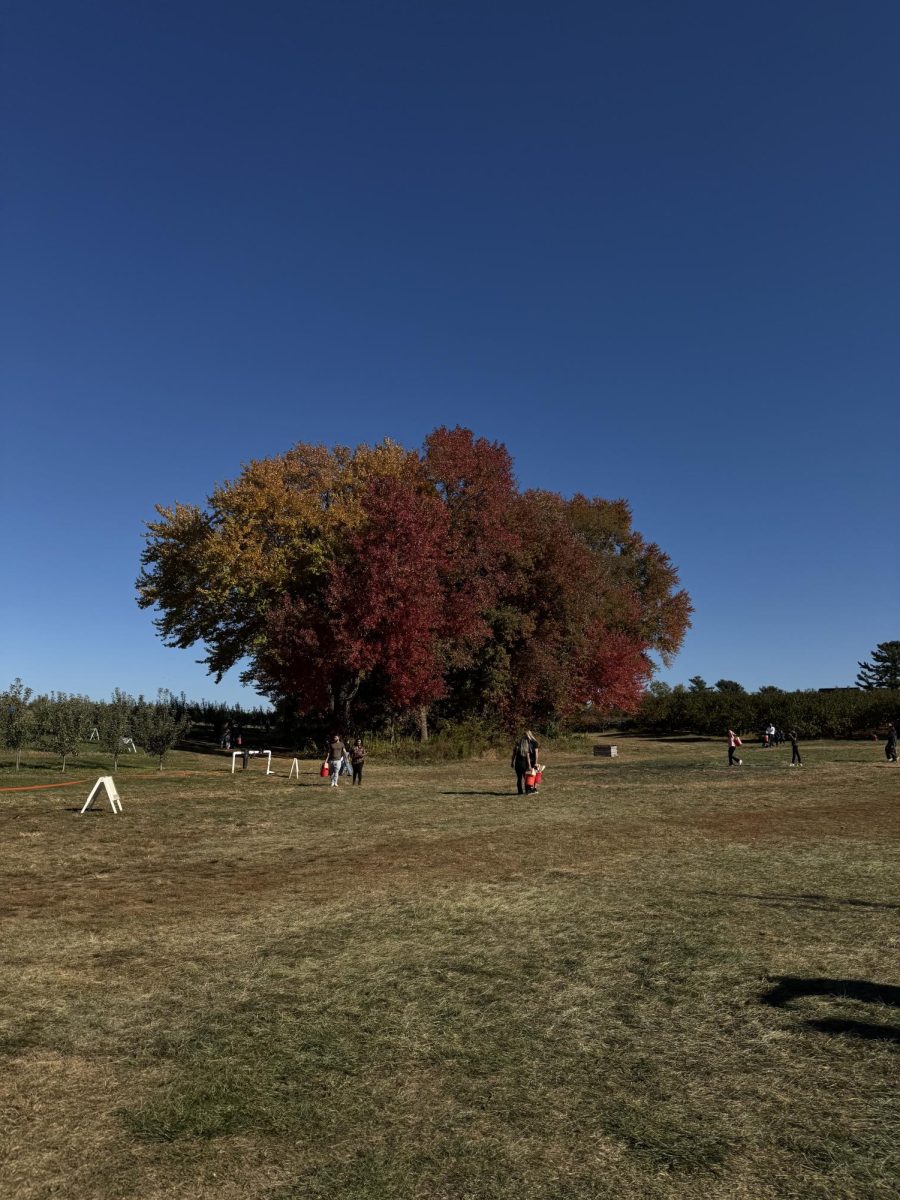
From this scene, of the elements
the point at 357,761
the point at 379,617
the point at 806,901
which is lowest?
the point at 806,901

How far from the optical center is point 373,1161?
164 inches

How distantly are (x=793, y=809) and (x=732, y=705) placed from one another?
37681mm

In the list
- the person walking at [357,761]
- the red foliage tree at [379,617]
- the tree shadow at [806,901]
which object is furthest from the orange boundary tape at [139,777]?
the tree shadow at [806,901]

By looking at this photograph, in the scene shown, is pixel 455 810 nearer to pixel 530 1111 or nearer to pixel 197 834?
pixel 197 834

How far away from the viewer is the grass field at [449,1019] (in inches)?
163

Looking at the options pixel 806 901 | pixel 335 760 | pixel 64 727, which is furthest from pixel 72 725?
pixel 806 901

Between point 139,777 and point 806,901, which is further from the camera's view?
point 139,777

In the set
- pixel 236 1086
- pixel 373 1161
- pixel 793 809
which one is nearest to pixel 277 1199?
pixel 373 1161

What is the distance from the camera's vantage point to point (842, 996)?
6434 millimetres

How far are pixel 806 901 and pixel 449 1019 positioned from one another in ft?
17.6

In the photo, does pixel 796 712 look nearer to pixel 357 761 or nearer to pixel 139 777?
pixel 357 761

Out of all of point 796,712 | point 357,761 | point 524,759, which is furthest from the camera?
point 796,712

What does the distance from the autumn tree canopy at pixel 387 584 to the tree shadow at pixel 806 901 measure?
2369cm

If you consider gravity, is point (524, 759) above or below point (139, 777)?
above
